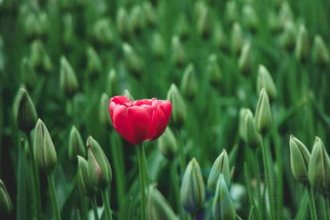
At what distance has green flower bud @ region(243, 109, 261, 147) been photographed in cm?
118

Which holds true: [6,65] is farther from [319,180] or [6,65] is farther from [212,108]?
[319,180]

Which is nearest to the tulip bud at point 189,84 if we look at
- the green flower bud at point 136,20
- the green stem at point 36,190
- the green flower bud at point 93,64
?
the green flower bud at point 93,64

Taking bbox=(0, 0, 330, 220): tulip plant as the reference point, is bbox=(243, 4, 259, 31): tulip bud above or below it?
above

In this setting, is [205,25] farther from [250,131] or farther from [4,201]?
[4,201]

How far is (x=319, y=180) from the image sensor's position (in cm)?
87

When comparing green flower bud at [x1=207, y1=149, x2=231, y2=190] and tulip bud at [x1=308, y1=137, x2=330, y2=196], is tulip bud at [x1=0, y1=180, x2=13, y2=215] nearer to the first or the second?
green flower bud at [x1=207, y1=149, x2=231, y2=190]

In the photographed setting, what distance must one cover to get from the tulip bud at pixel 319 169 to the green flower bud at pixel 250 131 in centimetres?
31

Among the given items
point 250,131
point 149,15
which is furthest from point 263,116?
point 149,15

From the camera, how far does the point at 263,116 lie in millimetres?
1088

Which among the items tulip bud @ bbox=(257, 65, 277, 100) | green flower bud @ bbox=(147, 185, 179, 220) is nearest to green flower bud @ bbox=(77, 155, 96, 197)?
green flower bud @ bbox=(147, 185, 179, 220)

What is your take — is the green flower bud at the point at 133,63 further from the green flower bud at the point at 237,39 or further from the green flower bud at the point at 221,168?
the green flower bud at the point at 221,168

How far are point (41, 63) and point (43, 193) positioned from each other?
1.60ft

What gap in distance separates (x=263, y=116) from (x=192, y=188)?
0.93 feet

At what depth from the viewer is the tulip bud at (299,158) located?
908 millimetres
